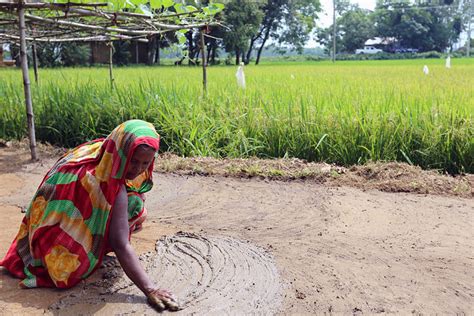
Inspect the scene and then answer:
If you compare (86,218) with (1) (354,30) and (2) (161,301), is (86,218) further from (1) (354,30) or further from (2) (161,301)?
(1) (354,30)

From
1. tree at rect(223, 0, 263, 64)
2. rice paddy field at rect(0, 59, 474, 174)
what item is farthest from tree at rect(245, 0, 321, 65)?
rice paddy field at rect(0, 59, 474, 174)

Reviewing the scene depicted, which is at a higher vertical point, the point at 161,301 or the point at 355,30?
the point at 355,30

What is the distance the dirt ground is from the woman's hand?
0.04 m

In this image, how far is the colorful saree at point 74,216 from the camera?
1.95 meters

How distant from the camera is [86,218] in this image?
204 centimetres

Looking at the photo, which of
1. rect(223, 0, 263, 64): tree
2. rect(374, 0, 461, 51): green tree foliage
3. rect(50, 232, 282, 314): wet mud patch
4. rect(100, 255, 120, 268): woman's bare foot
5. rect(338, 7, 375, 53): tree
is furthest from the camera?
rect(338, 7, 375, 53): tree

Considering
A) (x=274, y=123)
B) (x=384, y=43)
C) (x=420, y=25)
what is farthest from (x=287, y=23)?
(x=274, y=123)

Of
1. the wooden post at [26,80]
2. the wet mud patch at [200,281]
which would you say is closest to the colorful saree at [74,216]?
the wet mud patch at [200,281]

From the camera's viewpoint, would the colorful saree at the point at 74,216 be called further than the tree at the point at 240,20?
No

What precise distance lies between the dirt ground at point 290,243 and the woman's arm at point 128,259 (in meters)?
0.07

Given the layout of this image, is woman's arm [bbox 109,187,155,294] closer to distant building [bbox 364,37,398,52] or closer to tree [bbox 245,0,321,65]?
tree [bbox 245,0,321,65]

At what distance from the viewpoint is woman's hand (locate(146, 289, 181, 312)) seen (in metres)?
1.94

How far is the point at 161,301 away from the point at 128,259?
0.21 metres

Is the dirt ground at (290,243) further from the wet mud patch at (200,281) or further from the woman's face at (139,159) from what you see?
the woman's face at (139,159)
